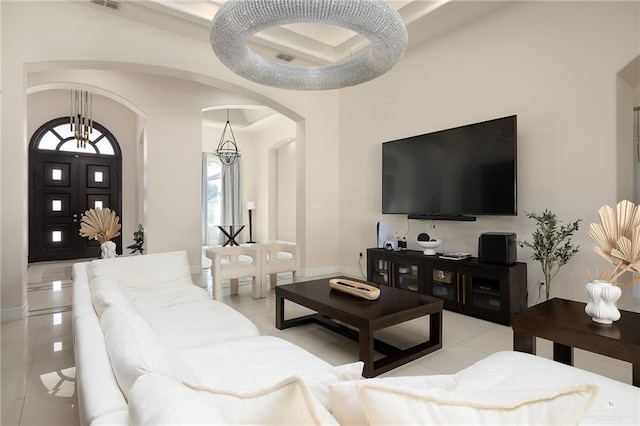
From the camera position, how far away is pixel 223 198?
380 inches

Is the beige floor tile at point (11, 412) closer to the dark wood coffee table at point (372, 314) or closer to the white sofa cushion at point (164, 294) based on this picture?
the white sofa cushion at point (164, 294)

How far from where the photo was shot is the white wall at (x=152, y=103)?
11.2ft

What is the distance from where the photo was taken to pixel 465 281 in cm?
358

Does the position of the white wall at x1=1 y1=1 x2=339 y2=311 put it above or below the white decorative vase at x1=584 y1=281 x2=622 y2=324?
above

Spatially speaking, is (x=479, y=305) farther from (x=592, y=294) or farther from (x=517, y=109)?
(x=517, y=109)

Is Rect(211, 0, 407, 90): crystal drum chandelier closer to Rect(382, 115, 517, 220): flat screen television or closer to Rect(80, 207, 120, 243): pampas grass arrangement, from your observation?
Rect(382, 115, 517, 220): flat screen television

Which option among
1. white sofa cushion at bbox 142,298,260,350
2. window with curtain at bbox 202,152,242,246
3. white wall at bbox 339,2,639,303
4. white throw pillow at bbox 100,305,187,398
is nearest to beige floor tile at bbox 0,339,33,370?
white sofa cushion at bbox 142,298,260,350

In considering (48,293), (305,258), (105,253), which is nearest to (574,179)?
(305,258)

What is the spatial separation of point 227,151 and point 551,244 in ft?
23.3

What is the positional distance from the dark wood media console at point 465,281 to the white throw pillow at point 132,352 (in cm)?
308

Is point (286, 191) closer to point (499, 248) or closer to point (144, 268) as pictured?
point (144, 268)

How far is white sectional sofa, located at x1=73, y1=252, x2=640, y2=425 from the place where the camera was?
659mm

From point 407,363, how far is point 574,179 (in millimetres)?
2439

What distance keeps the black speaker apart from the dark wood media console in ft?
0.21
